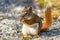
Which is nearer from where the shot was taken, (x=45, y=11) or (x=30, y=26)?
(x=30, y=26)

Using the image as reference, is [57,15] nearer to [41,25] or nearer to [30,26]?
[41,25]

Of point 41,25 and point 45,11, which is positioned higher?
point 45,11

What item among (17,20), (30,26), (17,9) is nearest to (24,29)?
(30,26)

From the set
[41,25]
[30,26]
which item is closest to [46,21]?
[41,25]

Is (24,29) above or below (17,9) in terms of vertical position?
below

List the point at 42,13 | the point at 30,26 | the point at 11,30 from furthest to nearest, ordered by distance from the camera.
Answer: the point at 42,13
the point at 11,30
the point at 30,26

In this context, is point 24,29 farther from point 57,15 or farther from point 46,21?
point 57,15

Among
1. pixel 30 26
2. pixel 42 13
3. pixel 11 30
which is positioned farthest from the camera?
pixel 42 13

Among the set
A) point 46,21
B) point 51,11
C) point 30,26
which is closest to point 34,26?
point 30,26

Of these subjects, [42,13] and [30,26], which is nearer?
[30,26]
